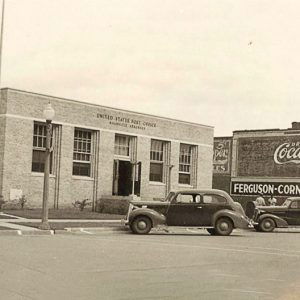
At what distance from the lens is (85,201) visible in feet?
A: 117

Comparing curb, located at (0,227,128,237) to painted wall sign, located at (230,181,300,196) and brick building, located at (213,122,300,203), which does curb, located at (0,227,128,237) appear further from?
painted wall sign, located at (230,181,300,196)

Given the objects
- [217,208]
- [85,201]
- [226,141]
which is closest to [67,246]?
[217,208]

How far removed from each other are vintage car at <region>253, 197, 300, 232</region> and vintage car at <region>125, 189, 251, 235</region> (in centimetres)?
352

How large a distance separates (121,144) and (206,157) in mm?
8541

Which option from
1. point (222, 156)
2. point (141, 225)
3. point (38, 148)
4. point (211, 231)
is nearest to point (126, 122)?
point (38, 148)

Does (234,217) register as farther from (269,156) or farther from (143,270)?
(269,156)

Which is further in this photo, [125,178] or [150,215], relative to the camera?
[125,178]

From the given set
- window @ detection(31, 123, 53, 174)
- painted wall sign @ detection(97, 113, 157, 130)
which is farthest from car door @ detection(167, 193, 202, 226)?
painted wall sign @ detection(97, 113, 157, 130)

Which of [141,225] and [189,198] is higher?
[189,198]

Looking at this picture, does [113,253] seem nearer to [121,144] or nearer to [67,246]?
[67,246]

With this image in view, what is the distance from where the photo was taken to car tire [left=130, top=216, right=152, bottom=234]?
21422mm

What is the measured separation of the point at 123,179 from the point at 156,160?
3322 mm

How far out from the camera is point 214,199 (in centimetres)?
2244

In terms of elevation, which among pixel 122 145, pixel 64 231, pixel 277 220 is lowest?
pixel 64 231
